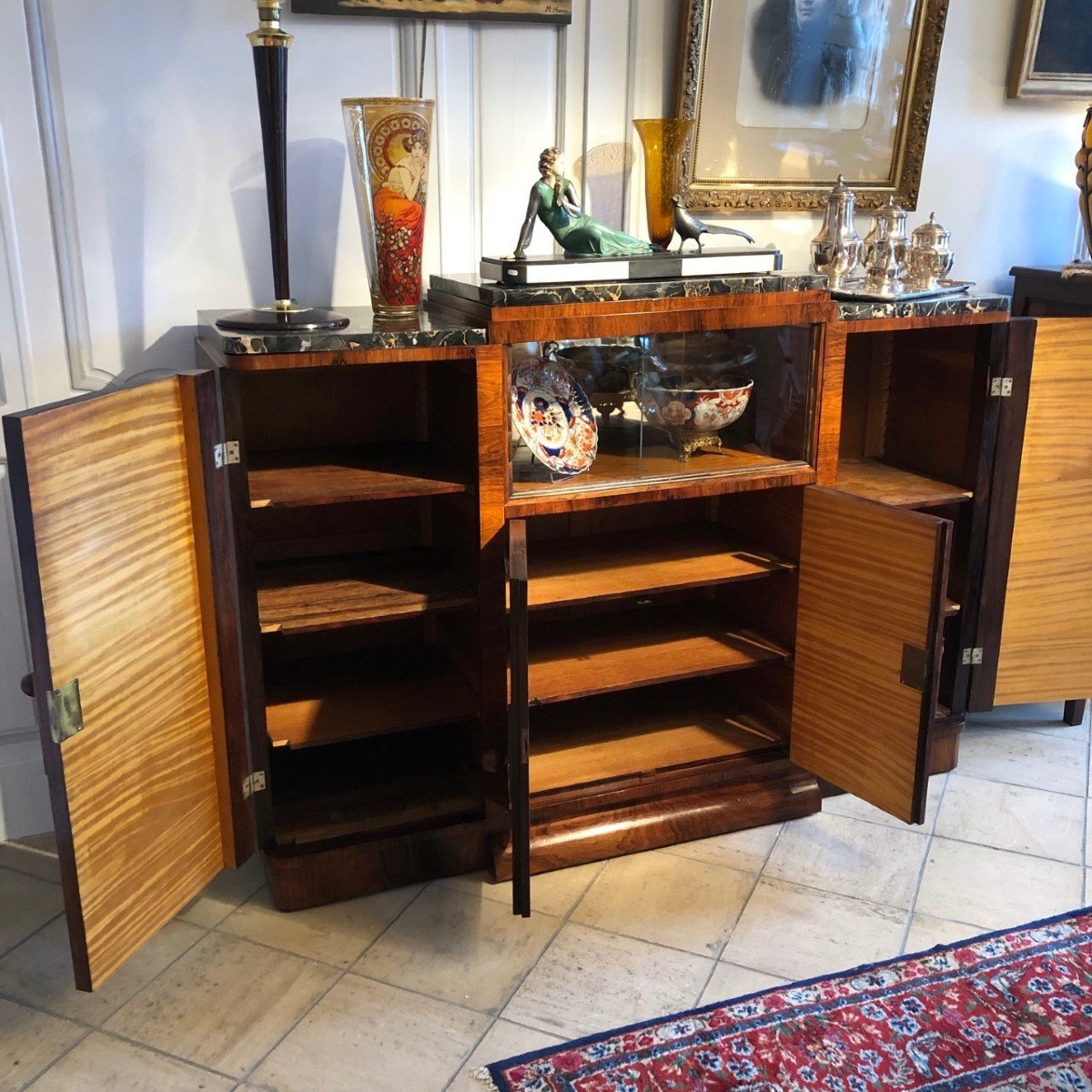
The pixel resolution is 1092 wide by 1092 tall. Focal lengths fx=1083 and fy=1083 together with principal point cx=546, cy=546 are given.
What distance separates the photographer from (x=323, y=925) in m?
1.91

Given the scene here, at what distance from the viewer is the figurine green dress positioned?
1.87m

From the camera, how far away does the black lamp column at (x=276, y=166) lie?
64.6 inches

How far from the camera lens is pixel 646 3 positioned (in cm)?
214

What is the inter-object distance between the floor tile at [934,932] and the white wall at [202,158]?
58.3 inches

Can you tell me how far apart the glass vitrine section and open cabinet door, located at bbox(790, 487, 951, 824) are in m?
0.18

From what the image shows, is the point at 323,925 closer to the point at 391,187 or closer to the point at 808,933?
the point at 808,933

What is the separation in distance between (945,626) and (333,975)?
1.46 meters

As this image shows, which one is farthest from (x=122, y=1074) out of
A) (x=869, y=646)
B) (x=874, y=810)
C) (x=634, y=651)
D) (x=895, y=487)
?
(x=895, y=487)

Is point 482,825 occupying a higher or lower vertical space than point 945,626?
lower

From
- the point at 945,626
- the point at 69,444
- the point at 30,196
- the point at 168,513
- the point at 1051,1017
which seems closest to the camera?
the point at 69,444

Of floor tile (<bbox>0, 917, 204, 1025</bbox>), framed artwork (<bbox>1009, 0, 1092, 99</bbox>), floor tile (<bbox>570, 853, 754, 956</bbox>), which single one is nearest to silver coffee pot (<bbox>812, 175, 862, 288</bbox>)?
framed artwork (<bbox>1009, 0, 1092, 99</bbox>)

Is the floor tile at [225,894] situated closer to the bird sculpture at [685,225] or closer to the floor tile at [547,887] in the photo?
the floor tile at [547,887]

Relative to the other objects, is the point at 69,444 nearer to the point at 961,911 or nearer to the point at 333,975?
the point at 333,975

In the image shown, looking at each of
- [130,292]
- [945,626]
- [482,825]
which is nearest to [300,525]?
[130,292]
